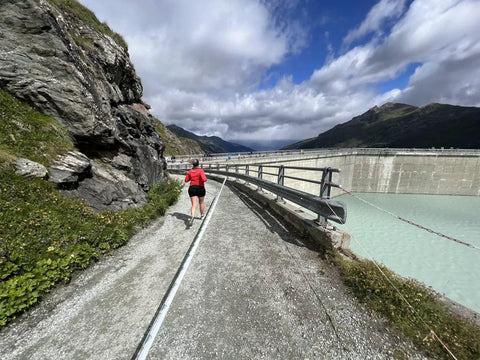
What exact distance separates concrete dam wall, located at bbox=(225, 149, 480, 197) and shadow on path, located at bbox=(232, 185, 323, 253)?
3275 centimetres

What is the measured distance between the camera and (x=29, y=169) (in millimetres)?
4879

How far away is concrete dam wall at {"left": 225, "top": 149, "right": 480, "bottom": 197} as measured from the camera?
41.3m

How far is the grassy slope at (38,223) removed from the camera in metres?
3.01

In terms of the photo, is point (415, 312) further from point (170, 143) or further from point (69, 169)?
point (170, 143)

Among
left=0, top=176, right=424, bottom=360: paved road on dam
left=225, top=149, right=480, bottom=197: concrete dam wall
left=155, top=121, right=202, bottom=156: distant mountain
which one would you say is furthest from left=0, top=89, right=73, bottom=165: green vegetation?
left=155, top=121, right=202, bottom=156: distant mountain

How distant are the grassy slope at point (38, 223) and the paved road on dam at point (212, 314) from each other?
299mm

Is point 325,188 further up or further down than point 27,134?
further down

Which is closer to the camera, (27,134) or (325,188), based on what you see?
(325,188)

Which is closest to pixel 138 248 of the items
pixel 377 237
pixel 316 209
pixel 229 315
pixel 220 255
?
pixel 220 255

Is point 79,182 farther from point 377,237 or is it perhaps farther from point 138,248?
point 377,237

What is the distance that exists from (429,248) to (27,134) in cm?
2443

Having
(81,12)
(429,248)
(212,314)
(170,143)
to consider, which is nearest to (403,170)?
(429,248)

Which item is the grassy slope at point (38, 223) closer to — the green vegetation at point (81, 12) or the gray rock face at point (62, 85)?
the gray rock face at point (62, 85)

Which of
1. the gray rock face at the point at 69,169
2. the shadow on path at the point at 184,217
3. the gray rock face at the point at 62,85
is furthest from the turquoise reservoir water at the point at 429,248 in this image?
the gray rock face at the point at 62,85
